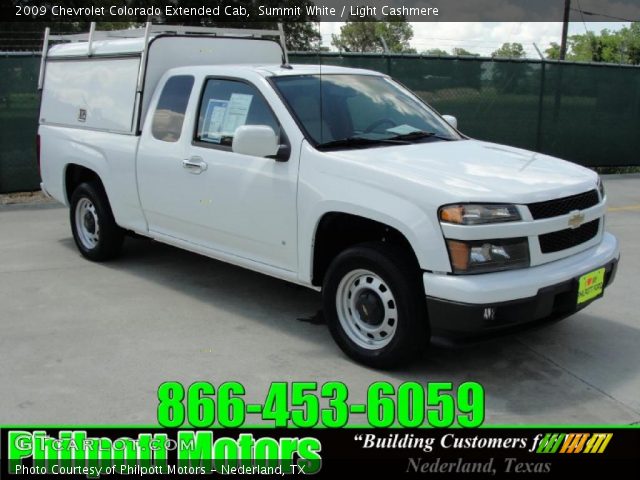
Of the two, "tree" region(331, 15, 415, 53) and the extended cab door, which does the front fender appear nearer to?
the extended cab door

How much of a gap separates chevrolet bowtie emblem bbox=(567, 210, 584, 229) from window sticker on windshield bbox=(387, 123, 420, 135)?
140cm

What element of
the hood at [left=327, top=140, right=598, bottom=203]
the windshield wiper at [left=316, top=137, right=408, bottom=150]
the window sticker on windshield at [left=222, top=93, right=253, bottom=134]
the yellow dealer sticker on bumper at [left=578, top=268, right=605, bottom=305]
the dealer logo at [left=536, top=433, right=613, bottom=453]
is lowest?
the dealer logo at [left=536, top=433, right=613, bottom=453]

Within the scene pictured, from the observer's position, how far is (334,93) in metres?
5.42

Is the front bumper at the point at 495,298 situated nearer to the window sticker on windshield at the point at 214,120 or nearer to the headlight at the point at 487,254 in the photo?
the headlight at the point at 487,254

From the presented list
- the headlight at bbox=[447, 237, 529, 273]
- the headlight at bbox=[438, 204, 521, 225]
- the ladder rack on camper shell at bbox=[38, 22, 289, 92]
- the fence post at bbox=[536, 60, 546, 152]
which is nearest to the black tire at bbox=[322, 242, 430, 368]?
the headlight at bbox=[447, 237, 529, 273]

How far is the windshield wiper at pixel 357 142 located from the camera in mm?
4959

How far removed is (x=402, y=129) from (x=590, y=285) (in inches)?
68.1

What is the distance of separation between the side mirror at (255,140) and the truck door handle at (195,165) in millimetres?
694

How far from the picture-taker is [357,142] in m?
5.04

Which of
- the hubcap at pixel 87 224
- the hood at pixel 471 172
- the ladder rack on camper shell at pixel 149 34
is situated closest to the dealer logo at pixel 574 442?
the hood at pixel 471 172

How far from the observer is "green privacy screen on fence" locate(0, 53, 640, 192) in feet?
36.8

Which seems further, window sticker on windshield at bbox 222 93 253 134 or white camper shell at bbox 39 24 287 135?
white camper shell at bbox 39 24 287 135

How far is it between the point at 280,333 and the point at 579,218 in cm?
218

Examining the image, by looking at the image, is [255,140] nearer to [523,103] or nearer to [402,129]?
[402,129]
